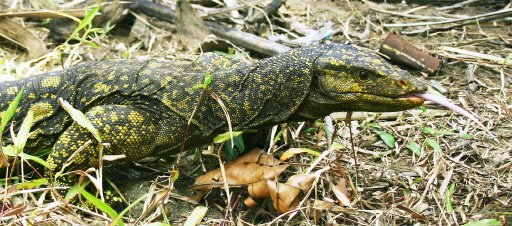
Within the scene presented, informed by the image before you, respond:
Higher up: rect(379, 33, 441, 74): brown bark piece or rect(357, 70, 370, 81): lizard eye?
rect(357, 70, 370, 81): lizard eye

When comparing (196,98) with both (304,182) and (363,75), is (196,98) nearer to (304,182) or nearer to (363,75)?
(304,182)

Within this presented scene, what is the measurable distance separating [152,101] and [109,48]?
7.91 feet

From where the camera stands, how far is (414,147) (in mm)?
5590

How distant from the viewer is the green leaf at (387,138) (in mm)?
5652

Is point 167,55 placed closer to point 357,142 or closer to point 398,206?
point 357,142

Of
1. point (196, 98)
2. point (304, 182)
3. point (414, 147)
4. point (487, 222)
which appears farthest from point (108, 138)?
point (487, 222)

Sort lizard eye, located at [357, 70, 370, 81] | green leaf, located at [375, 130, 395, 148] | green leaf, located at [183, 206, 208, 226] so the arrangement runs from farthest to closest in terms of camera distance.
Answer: green leaf, located at [375, 130, 395, 148]
lizard eye, located at [357, 70, 370, 81]
green leaf, located at [183, 206, 208, 226]

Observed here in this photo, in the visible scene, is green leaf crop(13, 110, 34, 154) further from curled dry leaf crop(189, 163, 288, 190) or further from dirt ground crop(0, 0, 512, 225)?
curled dry leaf crop(189, 163, 288, 190)

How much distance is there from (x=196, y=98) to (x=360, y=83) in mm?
1167

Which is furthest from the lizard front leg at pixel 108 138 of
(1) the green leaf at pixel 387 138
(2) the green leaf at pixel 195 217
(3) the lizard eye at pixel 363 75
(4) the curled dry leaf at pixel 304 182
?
(1) the green leaf at pixel 387 138

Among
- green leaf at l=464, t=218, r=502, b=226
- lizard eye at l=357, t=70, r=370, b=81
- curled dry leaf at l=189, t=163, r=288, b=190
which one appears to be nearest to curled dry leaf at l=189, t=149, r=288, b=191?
curled dry leaf at l=189, t=163, r=288, b=190

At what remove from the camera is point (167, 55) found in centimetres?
720

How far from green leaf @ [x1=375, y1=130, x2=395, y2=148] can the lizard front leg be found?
1836 mm

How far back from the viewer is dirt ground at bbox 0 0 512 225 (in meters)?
4.79
